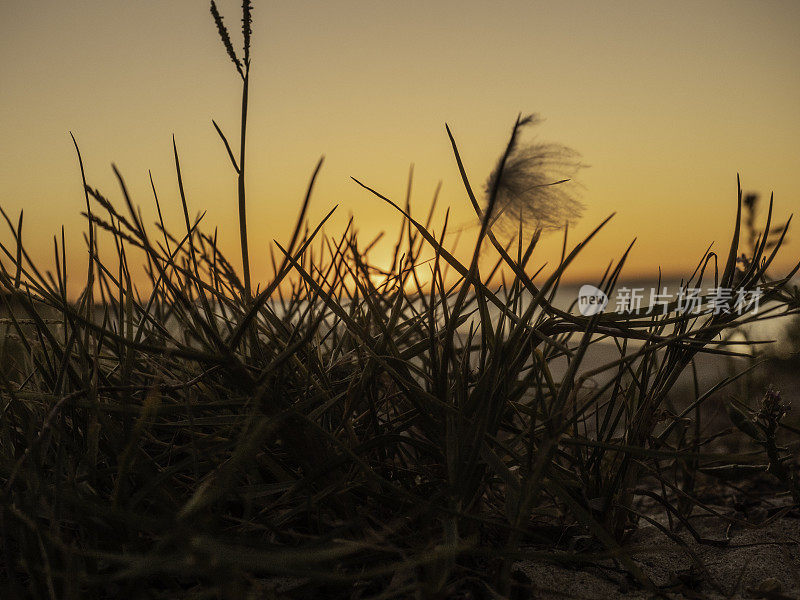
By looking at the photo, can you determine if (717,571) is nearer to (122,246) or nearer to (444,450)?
(444,450)

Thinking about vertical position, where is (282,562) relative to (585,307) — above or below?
below

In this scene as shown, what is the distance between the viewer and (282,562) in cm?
45

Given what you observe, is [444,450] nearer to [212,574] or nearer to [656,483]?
[212,574]

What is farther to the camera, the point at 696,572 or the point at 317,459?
the point at 696,572

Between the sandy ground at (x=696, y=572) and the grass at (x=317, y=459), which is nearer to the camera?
the grass at (x=317, y=459)

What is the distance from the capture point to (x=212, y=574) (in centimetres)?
46

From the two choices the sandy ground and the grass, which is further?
the sandy ground

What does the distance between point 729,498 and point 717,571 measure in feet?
1.68

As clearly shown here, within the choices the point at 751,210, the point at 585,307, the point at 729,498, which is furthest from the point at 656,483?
the point at 585,307

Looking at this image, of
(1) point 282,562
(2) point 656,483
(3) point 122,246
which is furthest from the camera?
(2) point 656,483

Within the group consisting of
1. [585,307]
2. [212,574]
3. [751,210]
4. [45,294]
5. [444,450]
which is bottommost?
[212,574]

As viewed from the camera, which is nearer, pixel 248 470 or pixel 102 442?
pixel 248 470

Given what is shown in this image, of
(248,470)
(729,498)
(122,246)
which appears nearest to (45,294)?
(122,246)

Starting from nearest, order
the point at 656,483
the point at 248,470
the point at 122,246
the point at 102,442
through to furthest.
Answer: the point at 248,470, the point at 102,442, the point at 122,246, the point at 656,483
